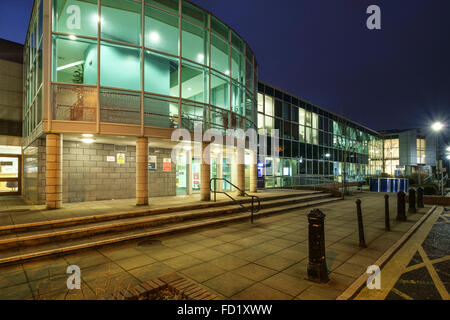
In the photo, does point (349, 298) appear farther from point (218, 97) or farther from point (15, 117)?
point (15, 117)

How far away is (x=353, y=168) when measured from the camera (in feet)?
123

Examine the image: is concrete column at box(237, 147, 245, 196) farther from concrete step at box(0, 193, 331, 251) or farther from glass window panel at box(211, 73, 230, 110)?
concrete step at box(0, 193, 331, 251)

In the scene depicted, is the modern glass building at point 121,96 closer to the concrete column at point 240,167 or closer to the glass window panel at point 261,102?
the concrete column at point 240,167

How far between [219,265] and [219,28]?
13031mm

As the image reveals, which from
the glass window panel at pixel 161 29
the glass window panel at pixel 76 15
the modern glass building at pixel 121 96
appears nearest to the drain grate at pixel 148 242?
the modern glass building at pixel 121 96

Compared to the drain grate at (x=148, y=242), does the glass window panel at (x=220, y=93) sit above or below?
above

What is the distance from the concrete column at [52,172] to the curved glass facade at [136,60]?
1034mm

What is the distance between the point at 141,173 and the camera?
10.0 metres

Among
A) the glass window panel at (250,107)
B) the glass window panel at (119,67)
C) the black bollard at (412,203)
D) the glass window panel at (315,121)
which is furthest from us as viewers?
the glass window panel at (315,121)

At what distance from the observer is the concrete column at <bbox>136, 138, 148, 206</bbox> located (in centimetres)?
989

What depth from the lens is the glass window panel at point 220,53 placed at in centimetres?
1356

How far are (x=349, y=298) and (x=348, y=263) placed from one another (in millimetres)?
1684

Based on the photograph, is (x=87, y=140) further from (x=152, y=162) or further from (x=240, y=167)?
(x=240, y=167)

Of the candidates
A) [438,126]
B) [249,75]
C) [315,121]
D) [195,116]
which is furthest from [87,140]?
[315,121]
